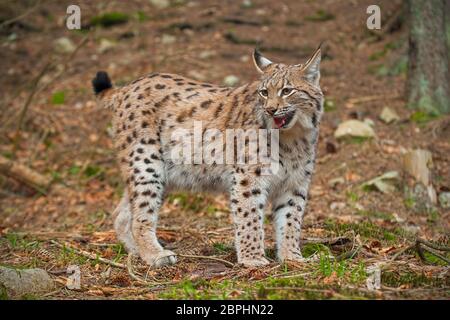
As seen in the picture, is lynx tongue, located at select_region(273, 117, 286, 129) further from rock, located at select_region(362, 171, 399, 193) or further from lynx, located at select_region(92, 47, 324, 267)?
rock, located at select_region(362, 171, 399, 193)

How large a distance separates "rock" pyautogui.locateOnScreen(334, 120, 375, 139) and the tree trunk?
1.05 meters

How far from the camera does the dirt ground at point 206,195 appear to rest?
5.57 metres

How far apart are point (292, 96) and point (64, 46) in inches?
346

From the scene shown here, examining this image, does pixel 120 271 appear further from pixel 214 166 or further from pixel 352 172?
pixel 352 172

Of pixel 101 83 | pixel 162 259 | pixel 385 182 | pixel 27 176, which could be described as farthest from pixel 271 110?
pixel 27 176

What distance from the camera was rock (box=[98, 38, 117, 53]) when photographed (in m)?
14.1

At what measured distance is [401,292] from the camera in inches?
192

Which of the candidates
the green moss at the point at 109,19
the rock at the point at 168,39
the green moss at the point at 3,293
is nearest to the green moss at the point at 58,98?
the rock at the point at 168,39

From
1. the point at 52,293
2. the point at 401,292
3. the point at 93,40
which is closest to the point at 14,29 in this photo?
the point at 93,40

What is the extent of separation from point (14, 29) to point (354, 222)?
9.96 m

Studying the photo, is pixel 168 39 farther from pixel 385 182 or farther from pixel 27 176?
pixel 385 182

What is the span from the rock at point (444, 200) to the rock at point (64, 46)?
25.9 ft

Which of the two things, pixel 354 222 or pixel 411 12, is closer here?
pixel 354 222

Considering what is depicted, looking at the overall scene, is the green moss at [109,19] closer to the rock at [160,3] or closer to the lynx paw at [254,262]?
the rock at [160,3]
